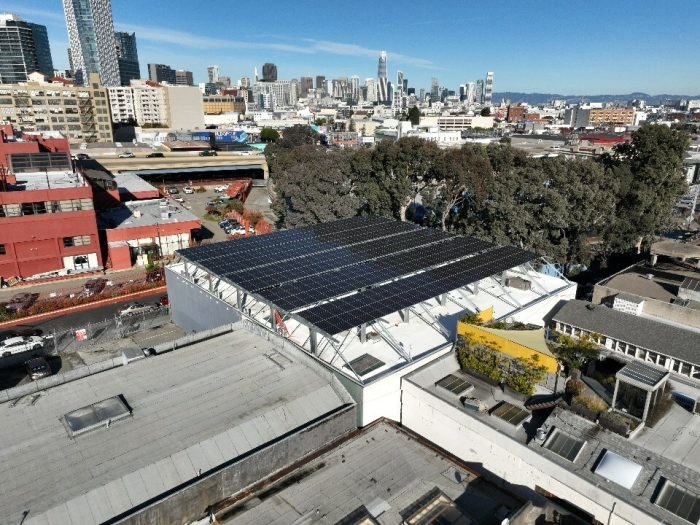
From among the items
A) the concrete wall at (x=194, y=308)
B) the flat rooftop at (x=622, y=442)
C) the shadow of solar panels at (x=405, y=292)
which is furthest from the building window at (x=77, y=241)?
the flat rooftop at (x=622, y=442)

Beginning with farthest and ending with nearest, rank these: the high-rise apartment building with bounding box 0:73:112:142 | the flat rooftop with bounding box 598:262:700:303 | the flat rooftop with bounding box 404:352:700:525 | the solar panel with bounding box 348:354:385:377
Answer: the high-rise apartment building with bounding box 0:73:112:142
the flat rooftop with bounding box 598:262:700:303
the solar panel with bounding box 348:354:385:377
the flat rooftop with bounding box 404:352:700:525

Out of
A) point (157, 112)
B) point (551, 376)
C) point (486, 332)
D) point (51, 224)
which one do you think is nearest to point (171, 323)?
point (51, 224)

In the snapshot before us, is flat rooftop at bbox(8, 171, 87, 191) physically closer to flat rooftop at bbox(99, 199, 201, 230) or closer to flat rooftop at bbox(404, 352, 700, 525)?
flat rooftop at bbox(99, 199, 201, 230)

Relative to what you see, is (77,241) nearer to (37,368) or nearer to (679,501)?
(37,368)

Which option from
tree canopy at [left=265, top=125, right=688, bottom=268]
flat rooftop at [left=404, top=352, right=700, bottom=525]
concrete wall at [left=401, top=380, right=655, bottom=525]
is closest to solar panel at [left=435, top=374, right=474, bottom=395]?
flat rooftop at [left=404, top=352, right=700, bottom=525]

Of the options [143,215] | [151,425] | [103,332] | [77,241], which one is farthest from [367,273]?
[143,215]

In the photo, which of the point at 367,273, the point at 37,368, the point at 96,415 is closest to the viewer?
the point at 96,415
